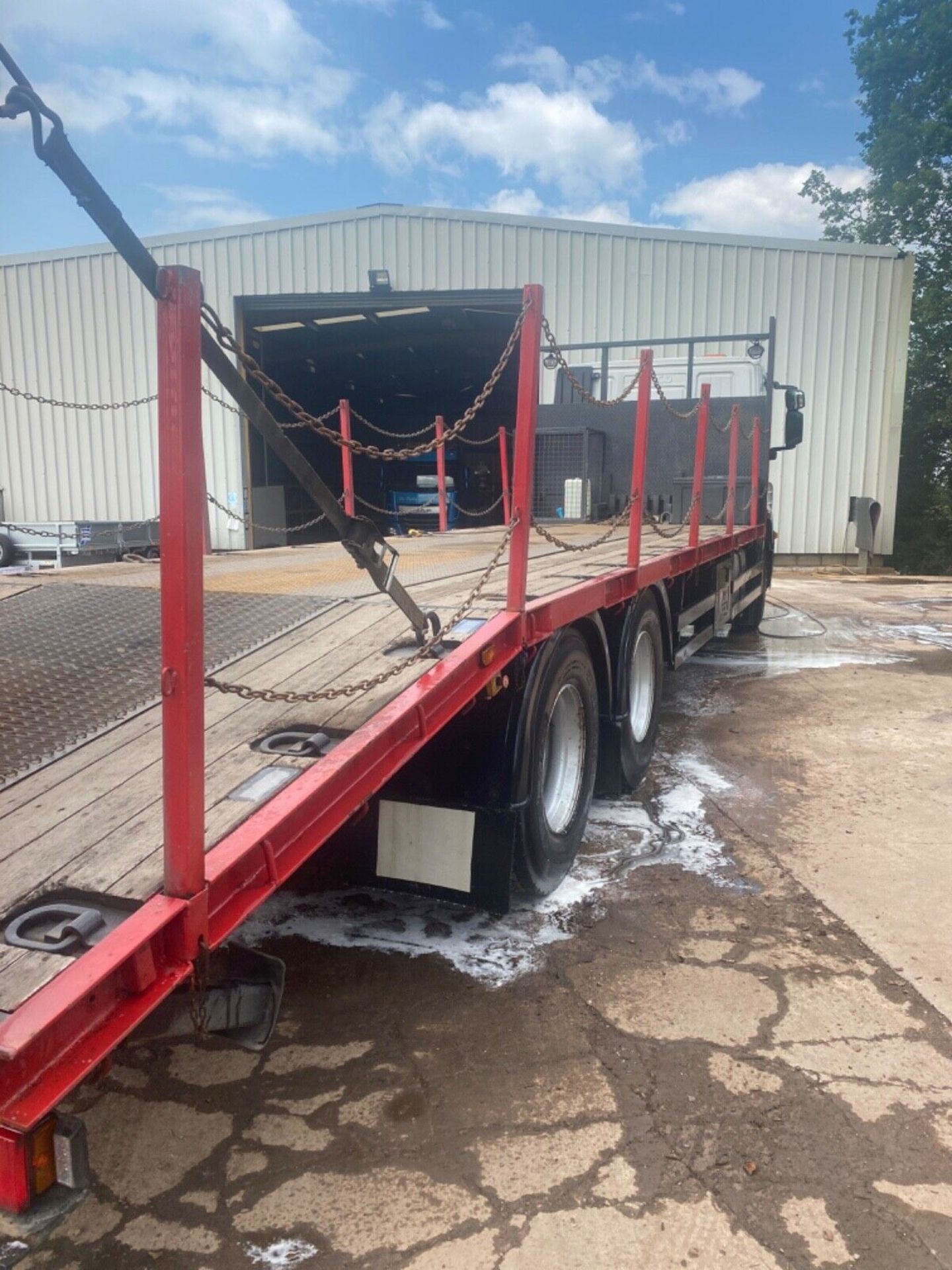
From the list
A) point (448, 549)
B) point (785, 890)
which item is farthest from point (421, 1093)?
point (448, 549)

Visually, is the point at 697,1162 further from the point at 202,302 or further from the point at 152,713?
the point at 202,302

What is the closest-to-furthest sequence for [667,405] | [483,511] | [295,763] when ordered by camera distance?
[295,763], [667,405], [483,511]

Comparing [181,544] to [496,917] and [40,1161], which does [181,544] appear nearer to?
[40,1161]

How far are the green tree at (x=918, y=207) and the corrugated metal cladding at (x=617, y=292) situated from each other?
895cm

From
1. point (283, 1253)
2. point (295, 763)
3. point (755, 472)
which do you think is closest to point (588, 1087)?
point (283, 1253)

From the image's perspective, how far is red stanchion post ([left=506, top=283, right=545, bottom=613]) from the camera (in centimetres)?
330

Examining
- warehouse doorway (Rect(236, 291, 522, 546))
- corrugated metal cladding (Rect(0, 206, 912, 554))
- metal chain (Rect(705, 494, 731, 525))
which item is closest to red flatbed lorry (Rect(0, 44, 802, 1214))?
metal chain (Rect(705, 494, 731, 525))

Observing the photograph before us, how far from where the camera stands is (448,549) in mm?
7238

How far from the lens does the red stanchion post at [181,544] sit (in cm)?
168

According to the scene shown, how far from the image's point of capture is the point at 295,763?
242 cm

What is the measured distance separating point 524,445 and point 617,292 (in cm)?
1499

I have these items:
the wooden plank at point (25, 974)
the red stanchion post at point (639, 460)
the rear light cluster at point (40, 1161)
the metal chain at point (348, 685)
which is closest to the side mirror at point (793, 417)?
the red stanchion post at point (639, 460)

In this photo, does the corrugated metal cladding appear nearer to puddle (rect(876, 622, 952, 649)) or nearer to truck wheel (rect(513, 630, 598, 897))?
puddle (rect(876, 622, 952, 649))

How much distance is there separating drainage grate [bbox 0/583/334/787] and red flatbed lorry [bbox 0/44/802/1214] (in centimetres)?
12
